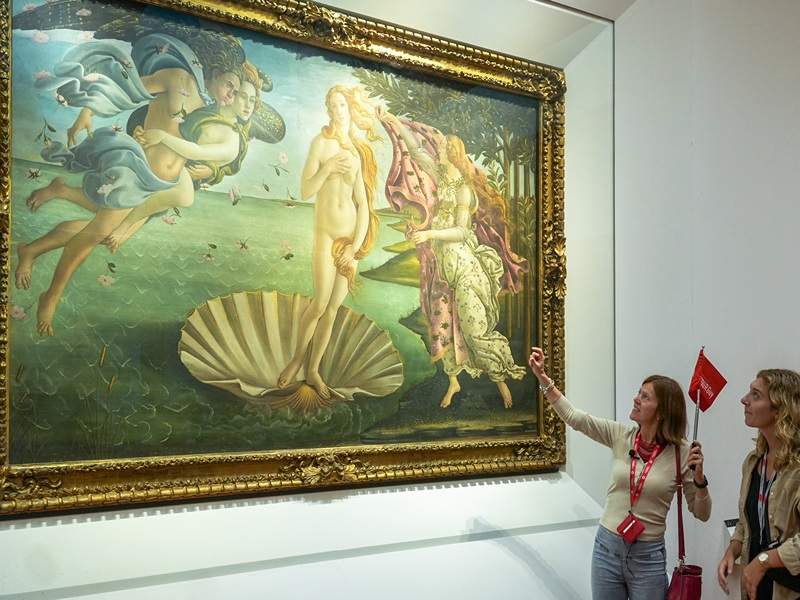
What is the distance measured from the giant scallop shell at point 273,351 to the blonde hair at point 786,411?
7.40 ft

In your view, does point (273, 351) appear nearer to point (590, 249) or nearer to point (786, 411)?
point (590, 249)

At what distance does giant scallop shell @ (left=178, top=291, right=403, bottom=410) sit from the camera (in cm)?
440

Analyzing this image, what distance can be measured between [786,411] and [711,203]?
178cm

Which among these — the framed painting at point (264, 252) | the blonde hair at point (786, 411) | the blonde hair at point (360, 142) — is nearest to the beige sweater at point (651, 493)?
the blonde hair at point (786, 411)

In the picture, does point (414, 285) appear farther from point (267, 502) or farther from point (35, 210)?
point (35, 210)

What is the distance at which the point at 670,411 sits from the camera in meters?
4.37

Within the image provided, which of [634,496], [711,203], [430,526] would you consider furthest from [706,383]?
[430,526]

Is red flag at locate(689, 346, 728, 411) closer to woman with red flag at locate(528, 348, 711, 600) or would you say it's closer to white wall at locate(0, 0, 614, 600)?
woman with red flag at locate(528, 348, 711, 600)

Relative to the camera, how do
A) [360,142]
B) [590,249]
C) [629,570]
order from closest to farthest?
[629,570] < [360,142] < [590,249]

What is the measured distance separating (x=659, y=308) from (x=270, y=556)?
3.17m

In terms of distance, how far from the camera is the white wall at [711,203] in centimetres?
518

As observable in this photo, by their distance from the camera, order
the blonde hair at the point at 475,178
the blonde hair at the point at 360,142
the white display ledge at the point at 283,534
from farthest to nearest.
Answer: the blonde hair at the point at 475,178 → the blonde hair at the point at 360,142 → the white display ledge at the point at 283,534

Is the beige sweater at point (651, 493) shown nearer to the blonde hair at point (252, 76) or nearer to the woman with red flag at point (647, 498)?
the woman with red flag at point (647, 498)

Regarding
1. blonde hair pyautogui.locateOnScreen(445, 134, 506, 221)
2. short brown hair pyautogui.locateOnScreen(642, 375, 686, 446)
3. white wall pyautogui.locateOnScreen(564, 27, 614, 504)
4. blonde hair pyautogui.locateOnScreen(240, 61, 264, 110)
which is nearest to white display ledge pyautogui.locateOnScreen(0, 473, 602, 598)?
white wall pyautogui.locateOnScreen(564, 27, 614, 504)
